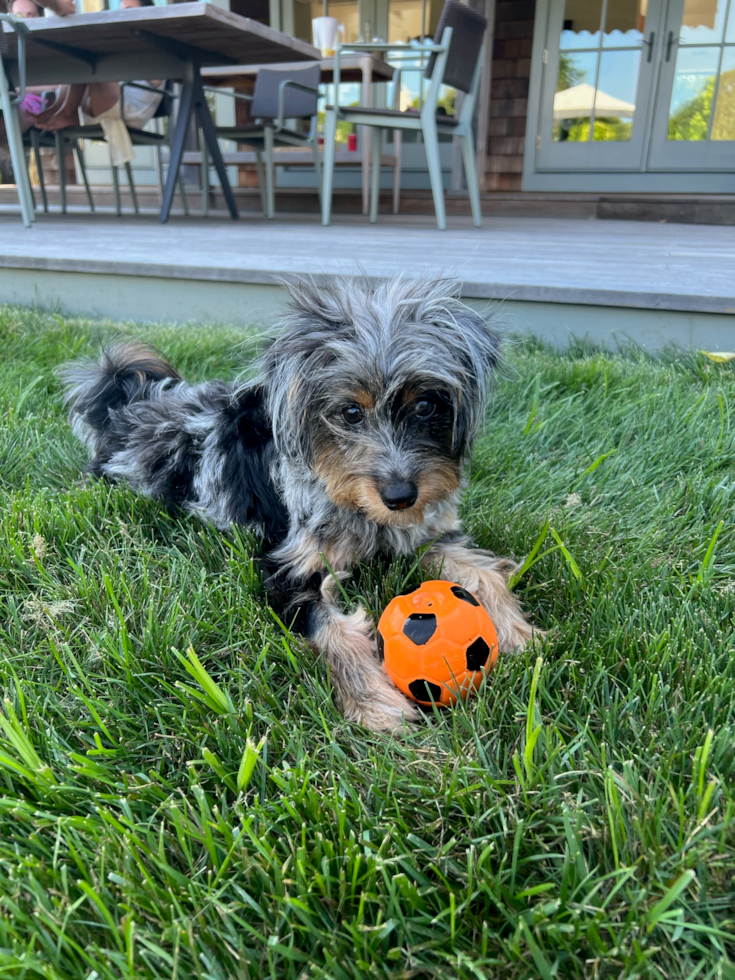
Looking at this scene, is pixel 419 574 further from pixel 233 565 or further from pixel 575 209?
pixel 575 209

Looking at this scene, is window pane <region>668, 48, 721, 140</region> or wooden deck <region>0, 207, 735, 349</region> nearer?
wooden deck <region>0, 207, 735, 349</region>

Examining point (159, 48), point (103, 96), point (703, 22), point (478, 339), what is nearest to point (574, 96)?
point (703, 22)

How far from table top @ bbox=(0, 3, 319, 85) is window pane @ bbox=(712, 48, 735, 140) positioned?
20.0 feet

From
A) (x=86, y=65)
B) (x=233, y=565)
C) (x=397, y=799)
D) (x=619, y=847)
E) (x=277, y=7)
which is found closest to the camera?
(x=619, y=847)

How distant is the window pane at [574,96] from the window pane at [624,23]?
0.32 meters

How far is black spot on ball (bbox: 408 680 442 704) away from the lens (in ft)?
5.78

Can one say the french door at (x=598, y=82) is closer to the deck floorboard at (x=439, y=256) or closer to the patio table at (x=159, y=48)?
the deck floorboard at (x=439, y=256)

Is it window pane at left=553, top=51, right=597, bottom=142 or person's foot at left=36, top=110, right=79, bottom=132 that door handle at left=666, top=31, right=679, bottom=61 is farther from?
person's foot at left=36, top=110, right=79, bottom=132

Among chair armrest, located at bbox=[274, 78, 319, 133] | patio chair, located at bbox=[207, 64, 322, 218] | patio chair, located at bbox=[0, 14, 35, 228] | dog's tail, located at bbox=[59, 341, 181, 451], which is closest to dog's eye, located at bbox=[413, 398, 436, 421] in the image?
dog's tail, located at bbox=[59, 341, 181, 451]

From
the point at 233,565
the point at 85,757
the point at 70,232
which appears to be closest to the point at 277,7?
the point at 70,232

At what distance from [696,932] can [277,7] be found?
15153 millimetres

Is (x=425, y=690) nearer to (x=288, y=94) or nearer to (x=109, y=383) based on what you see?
(x=109, y=383)

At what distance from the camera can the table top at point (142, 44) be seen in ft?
21.9

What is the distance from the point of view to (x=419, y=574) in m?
2.30
